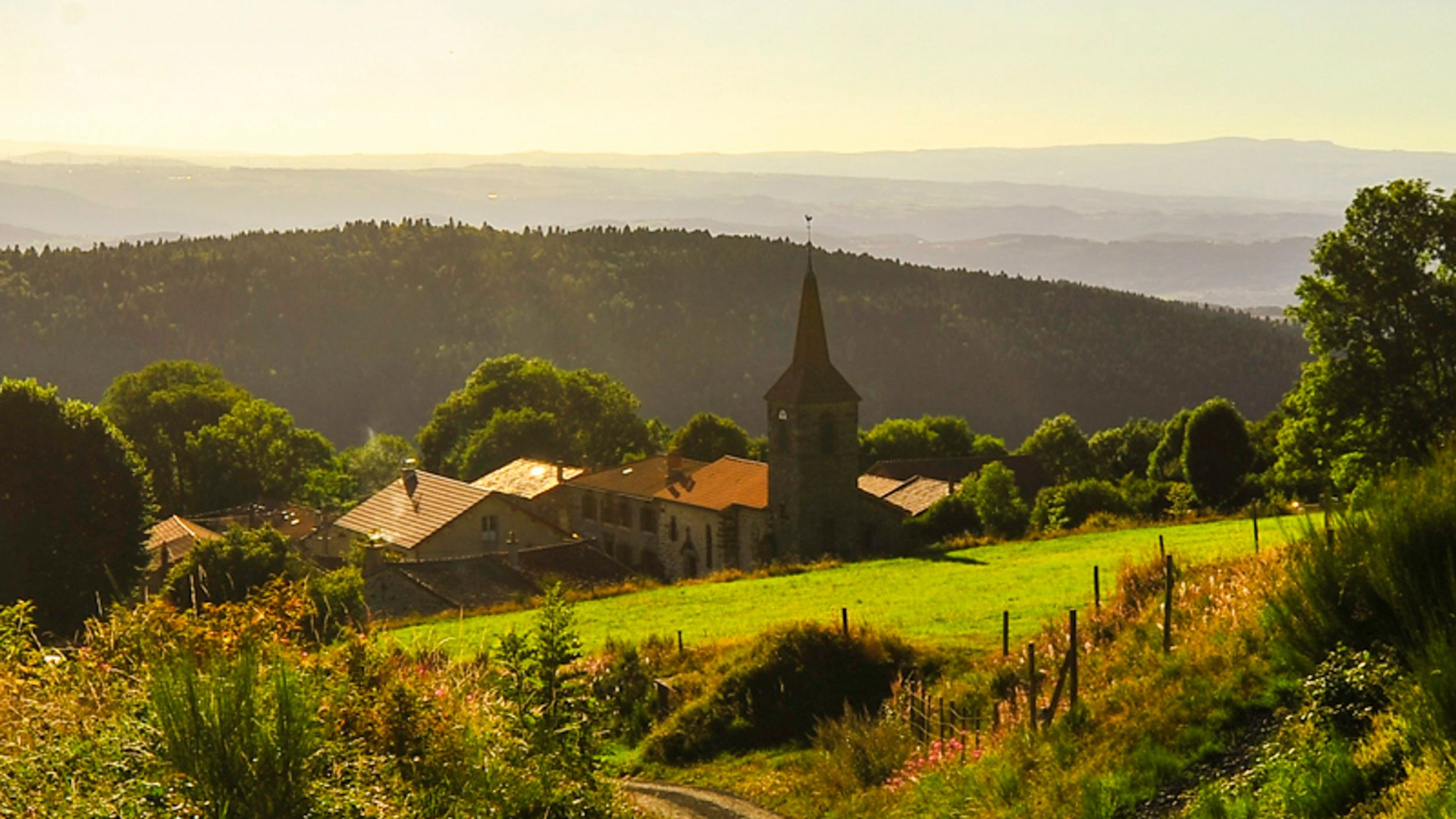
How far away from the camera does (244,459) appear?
284 feet

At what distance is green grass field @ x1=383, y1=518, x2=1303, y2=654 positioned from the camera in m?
28.6

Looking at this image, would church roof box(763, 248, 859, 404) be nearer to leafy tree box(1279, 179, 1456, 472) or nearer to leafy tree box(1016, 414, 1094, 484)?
leafy tree box(1279, 179, 1456, 472)

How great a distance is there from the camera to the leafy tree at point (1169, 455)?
78.6m

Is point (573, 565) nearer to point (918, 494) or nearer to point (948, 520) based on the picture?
point (948, 520)

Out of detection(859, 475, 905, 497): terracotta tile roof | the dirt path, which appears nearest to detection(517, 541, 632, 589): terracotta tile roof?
detection(859, 475, 905, 497): terracotta tile roof

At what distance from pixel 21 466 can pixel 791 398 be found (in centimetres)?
3026

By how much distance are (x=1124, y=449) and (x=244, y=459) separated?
54.2 meters

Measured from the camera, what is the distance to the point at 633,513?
67.5 meters

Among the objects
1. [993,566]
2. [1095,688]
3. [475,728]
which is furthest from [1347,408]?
[475,728]

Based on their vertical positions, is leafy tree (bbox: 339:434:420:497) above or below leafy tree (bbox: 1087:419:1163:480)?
below

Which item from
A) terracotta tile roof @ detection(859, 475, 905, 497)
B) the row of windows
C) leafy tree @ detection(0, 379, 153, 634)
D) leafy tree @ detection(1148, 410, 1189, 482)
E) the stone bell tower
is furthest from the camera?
leafy tree @ detection(1148, 410, 1189, 482)

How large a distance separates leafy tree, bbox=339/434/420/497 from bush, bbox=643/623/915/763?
269 feet

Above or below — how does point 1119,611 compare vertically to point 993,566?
above

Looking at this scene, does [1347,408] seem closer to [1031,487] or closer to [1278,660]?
[1278,660]
